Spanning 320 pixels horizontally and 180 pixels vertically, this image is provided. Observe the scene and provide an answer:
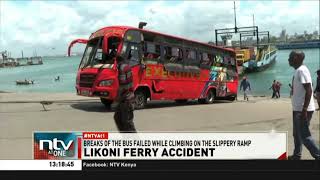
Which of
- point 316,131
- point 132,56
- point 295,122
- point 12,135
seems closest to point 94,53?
point 132,56

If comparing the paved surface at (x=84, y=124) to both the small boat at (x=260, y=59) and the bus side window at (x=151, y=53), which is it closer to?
the bus side window at (x=151, y=53)

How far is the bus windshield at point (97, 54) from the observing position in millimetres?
12445

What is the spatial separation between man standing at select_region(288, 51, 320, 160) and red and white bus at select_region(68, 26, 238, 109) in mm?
5996

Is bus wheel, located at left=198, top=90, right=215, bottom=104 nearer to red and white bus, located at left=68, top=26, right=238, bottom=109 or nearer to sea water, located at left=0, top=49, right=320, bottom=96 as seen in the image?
red and white bus, located at left=68, top=26, right=238, bottom=109

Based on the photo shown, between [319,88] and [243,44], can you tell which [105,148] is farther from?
[243,44]

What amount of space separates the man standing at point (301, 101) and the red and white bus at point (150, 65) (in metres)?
6.00

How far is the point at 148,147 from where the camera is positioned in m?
4.78

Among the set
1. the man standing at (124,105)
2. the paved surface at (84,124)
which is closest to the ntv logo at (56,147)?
the paved surface at (84,124)

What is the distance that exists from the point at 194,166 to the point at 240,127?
3.65 metres

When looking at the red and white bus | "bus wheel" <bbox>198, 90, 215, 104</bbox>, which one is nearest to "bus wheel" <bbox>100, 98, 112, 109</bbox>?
the red and white bus

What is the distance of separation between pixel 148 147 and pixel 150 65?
8.78 meters
